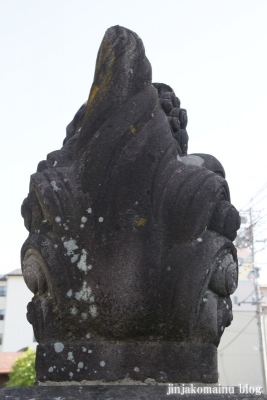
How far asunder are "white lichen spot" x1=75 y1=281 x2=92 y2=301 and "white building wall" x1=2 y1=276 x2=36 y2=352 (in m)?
37.3

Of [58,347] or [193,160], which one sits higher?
[193,160]

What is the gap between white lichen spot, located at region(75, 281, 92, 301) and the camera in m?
2.49

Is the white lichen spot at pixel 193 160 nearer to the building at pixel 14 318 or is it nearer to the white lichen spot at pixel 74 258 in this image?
the white lichen spot at pixel 74 258

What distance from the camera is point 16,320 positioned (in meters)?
39.5

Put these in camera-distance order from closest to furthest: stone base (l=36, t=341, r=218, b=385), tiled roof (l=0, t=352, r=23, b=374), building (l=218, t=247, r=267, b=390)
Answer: stone base (l=36, t=341, r=218, b=385), tiled roof (l=0, t=352, r=23, b=374), building (l=218, t=247, r=267, b=390)

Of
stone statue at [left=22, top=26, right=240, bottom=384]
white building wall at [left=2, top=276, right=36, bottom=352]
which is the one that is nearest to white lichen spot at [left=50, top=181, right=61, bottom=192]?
stone statue at [left=22, top=26, right=240, bottom=384]

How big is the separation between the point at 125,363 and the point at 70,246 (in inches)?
24.9

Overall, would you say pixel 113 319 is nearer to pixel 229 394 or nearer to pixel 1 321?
pixel 229 394

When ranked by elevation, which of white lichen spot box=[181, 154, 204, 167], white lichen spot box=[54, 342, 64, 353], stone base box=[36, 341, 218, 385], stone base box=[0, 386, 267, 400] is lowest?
stone base box=[0, 386, 267, 400]

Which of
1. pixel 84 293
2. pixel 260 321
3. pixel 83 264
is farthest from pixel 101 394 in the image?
pixel 260 321

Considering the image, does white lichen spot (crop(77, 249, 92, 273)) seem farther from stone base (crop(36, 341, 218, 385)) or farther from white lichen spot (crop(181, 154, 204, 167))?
white lichen spot (crop(181, 154, 204, 167))

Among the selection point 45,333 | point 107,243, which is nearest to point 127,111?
point 107,243

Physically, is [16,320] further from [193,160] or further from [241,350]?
[193,160]

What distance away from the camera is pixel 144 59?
300 cm
